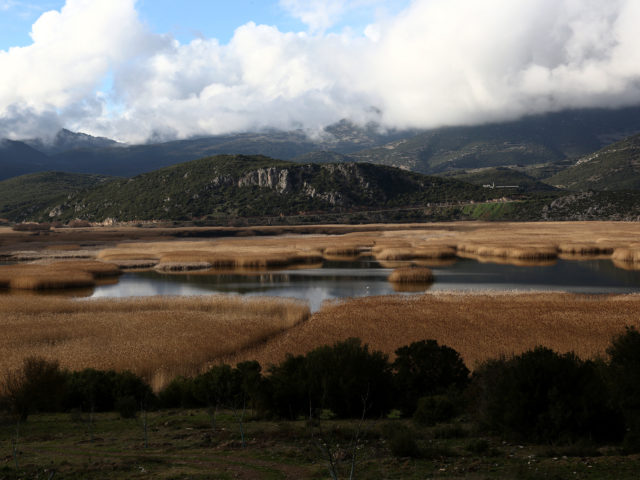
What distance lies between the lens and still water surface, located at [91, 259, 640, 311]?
5341 centimetres

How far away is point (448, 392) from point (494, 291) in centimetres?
3129

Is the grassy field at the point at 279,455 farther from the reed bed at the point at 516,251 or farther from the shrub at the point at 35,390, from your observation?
the reed bed at the point at 516,251

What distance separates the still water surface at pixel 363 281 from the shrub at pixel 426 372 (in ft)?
81.3

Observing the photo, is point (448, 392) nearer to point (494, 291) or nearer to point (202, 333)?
point (202, 333)

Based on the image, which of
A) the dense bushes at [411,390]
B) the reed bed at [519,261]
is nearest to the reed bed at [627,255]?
the reed bed at [519,261]

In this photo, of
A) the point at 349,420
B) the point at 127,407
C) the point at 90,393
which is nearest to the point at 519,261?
the point at 349,420

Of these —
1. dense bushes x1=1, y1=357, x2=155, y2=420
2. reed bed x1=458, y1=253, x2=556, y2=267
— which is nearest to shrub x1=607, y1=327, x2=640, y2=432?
dense bushes x1=1, y1=357, x2=155, y2=420

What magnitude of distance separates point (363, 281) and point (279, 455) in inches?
1846

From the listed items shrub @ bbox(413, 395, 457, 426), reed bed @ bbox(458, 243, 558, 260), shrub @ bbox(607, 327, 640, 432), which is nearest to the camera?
shrub @ bbox(607, 327, 640, 432)

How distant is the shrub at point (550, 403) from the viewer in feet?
49.1

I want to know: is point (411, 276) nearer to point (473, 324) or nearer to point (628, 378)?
point (473, 324)

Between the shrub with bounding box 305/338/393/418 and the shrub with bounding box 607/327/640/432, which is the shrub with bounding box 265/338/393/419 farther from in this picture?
the shrub with bounding box 607/327/640/432

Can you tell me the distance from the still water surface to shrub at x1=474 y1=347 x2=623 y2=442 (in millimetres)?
31000

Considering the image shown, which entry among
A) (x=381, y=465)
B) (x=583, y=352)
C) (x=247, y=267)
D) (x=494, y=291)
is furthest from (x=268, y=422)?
(x=247, y=267)
